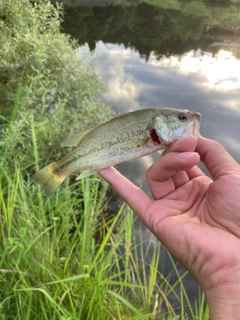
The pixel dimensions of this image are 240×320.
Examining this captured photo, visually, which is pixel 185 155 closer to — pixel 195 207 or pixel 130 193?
pixel 195 207

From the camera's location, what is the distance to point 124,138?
220cm

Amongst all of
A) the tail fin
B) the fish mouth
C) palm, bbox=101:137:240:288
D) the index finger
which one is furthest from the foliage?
the fish mouth

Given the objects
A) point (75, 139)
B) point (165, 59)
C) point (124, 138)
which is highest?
point (124, 138)

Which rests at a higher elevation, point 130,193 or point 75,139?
point 75,139

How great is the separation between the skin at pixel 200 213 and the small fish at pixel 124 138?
0.39 ft

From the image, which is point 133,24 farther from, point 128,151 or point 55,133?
point 128,151

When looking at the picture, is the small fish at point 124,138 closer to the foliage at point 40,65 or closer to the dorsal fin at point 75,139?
the dorsal fin at point 75,139

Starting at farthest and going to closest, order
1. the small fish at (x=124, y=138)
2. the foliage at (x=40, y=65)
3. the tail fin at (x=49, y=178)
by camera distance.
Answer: the foliage at (x=40, y=65) → the tail fin at (x=49, y=178) → the small fish at (x=124, y=138)

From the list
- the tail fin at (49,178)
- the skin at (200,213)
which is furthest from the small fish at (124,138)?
the skin at (200,213)

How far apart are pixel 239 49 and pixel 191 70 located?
150 inches

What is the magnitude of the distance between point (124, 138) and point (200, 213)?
0.73 meters

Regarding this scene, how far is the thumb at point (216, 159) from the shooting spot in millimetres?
2102

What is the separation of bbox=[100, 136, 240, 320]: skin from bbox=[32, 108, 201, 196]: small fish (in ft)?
0.39

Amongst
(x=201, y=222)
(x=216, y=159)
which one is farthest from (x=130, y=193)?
(x=216, y=159)
